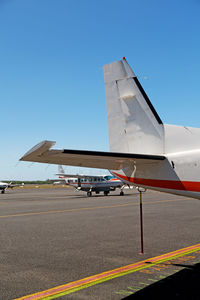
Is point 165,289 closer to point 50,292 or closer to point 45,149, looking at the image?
point 50,292

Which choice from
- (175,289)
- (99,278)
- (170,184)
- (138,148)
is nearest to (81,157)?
(170,184)

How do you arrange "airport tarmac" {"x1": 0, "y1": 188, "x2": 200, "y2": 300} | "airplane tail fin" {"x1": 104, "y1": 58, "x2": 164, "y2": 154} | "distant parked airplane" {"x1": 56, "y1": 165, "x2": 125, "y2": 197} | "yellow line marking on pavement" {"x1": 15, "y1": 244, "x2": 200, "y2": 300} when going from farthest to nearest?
"distant parked airplane" {"x1": 56, "y1": 165, "x2": 125, "y2": 197} → "airplane tail fin" {"x1": 104, "y1": 58, "x2": 164, "y2": 154} → "airport tarmac" {"x1": 0, "y1": 188, "x2": 200, "y2": 300} → "yellow line marking on pavement" {"x1": 15, "y1": 244, "x2": 200, "y2": 300}

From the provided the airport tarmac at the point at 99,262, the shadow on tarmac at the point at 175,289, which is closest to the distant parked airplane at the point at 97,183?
the airport tarmac at the point at 99,262

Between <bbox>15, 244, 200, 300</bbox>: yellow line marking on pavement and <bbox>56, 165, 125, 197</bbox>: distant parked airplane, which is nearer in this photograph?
<bbox>15, 244, 200, 300</bbox>: yellow line marking on pavement

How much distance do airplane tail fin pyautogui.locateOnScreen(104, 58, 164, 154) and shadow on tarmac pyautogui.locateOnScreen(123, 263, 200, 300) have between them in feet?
A: 7.83

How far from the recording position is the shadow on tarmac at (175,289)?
445 cm

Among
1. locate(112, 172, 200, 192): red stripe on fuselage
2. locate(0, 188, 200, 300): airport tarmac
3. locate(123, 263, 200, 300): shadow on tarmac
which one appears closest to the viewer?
locate(123, 263, 200, 300): shadow on tarmac

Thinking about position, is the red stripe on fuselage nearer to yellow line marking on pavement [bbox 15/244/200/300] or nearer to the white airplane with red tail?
the white airplane with red tail

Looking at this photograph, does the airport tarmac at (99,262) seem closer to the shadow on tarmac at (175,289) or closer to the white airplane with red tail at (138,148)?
the shadow on tarmac at (175,289)

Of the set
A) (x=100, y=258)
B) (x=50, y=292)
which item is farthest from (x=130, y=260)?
(x=50, y=292)

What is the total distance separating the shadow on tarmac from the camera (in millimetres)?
4449

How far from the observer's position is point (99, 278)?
5.46 m

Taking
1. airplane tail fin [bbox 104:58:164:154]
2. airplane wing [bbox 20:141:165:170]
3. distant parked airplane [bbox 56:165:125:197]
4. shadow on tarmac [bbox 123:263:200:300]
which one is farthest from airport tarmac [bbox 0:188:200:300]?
distant parked airplane [bbox 56:165:125:197]

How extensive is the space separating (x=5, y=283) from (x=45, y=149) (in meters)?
2.95
